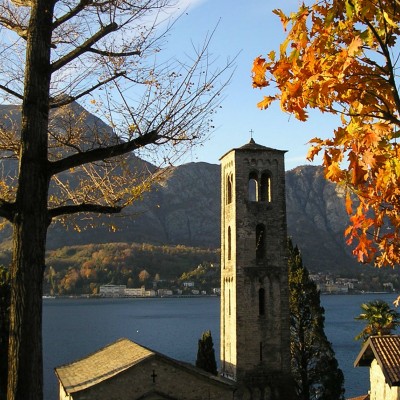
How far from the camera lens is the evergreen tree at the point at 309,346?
38356 millimetres

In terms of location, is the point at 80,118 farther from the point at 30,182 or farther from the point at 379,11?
the point at 379,11

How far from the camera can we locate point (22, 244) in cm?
644

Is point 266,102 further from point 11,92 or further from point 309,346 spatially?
point 309,346

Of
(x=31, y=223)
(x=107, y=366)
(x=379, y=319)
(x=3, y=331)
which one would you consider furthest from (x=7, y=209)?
(x=379, y=319)

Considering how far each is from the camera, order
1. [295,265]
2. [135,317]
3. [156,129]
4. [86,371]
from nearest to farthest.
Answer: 1. [156,129]
2. [86,371]
3. [295,265]
4. [135,317]

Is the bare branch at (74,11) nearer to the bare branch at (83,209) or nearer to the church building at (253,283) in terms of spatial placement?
the bare branch at (83,209)

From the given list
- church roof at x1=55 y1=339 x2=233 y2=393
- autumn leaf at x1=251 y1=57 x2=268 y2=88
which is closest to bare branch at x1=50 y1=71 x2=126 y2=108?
autumn leaf at x1=251 y1=57 x2=268 y2=88

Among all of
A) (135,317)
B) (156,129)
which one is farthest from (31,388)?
(135,317)

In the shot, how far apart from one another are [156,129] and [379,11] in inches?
114

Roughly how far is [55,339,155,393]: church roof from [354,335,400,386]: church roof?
8.80 m

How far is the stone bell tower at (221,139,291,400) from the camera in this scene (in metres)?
33.7

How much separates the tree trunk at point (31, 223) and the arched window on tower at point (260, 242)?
2911cm

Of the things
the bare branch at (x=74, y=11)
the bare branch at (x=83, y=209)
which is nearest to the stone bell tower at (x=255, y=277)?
the bare branch at (x=83, y=209)

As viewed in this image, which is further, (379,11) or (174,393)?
(174,393)
